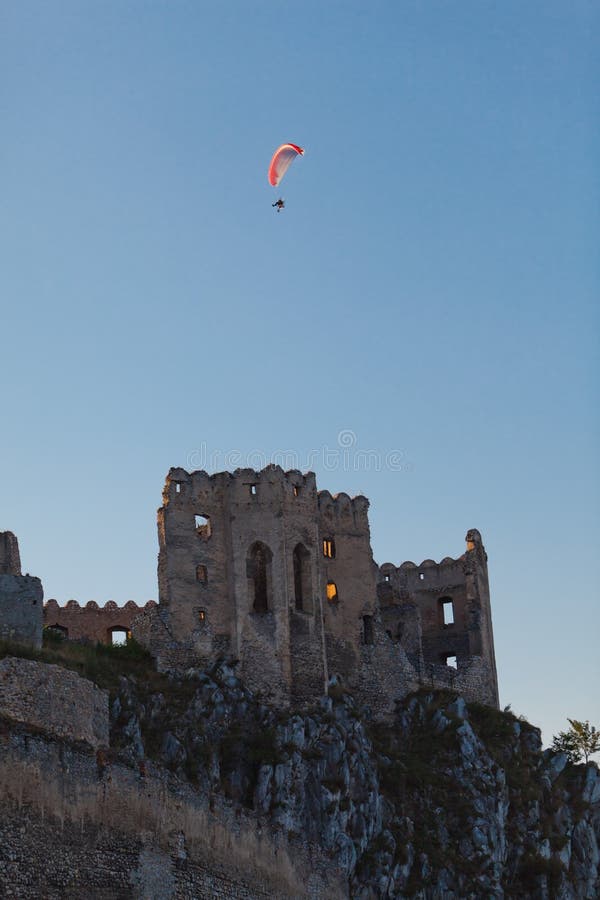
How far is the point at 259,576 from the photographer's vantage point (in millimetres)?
70812

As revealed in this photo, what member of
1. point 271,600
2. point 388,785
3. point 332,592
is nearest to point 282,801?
point 388,785

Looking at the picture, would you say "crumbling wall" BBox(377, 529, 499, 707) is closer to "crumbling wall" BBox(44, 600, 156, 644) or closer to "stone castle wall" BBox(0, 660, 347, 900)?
"crumbling wall" BBox(44, 600, 156, 644)

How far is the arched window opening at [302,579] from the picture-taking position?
7075 centimetres

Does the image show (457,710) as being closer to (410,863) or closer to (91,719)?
(410,863)

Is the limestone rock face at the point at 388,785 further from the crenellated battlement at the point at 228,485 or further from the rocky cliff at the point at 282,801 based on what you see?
the crenellated battlement at the point at 228,485

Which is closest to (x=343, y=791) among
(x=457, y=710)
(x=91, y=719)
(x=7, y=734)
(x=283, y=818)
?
(x=283, y=818)

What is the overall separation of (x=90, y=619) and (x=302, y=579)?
894cm

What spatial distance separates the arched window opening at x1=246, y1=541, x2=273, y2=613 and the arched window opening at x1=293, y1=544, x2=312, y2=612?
46.0 inches

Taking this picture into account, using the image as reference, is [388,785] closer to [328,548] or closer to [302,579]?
[302,579]

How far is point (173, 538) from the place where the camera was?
231 feet

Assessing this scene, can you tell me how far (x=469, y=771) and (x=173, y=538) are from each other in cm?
1423

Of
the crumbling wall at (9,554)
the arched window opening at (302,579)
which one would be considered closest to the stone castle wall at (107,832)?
the crumbling wall at (9,554)

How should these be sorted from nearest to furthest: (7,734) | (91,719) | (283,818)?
(7,734) → (91,719) → (283,818)

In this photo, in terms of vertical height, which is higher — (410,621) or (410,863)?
(410,621)
